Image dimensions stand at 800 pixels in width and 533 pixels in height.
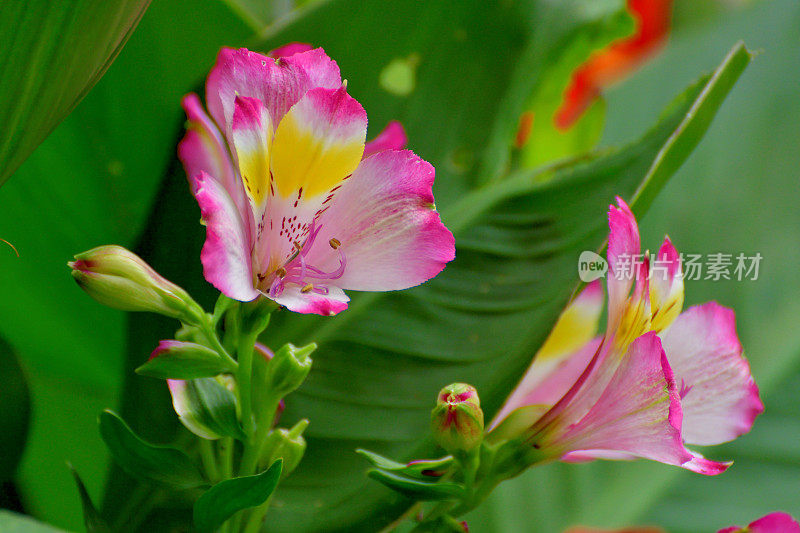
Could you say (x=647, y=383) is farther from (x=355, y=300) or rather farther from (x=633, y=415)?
(x=355, y=300)

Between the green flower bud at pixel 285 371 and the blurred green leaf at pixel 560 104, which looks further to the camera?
the blurred green leaf at pixel 560 104

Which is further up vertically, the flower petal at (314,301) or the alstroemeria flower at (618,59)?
the alstroemeria flower at (618,59)

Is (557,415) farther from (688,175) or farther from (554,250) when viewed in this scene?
(688,175)

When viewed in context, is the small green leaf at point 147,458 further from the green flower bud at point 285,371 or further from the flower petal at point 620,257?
the flower petal at point 620,257

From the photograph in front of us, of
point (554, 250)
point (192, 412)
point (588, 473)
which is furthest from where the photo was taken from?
point (588, 473)

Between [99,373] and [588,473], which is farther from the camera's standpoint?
[588,473]

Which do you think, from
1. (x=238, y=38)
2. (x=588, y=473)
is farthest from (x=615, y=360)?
(x=588, y=473)

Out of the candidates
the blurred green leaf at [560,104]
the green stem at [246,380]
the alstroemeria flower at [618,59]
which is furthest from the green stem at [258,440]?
the alstroemeria flower at [618,59]
